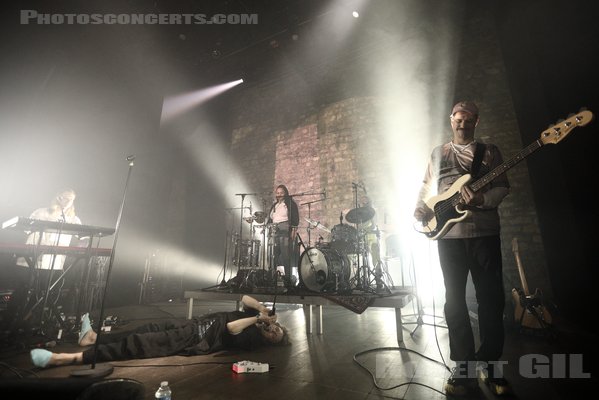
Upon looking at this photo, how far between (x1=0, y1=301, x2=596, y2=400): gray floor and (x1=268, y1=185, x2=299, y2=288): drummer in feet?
5.09

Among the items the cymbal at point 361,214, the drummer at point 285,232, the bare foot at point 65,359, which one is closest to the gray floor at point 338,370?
the bare foot at point 65,359

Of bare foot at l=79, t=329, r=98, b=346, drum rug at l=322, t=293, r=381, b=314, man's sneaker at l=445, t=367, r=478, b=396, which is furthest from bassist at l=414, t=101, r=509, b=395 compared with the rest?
bare foot at l=79, t=329, r=98, b=346

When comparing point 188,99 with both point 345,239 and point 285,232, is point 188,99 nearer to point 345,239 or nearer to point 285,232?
point 285,232

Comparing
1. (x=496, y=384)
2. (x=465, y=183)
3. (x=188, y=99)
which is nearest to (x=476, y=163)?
(x=465, y=183)

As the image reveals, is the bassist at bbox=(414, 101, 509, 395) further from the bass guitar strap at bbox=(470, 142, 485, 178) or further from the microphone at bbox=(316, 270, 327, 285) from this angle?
the microphone at bbox=(316, 270, 327, 285)

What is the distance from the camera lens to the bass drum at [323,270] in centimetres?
356

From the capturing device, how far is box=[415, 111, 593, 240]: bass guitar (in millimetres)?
1617

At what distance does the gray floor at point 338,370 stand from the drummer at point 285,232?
1551 mm

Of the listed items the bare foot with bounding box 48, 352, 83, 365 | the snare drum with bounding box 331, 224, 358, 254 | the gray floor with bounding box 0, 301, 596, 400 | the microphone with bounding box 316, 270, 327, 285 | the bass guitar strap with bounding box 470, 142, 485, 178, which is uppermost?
the bass guitar strap with bounding box 470, 142, 485, 178

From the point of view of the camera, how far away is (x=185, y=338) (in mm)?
2375

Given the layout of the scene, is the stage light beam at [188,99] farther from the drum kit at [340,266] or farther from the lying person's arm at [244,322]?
the lying person's arm at [244,322]

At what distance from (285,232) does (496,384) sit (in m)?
3.37

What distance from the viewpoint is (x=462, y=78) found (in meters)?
5.59

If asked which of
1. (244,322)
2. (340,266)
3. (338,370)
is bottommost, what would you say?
(338,370)
